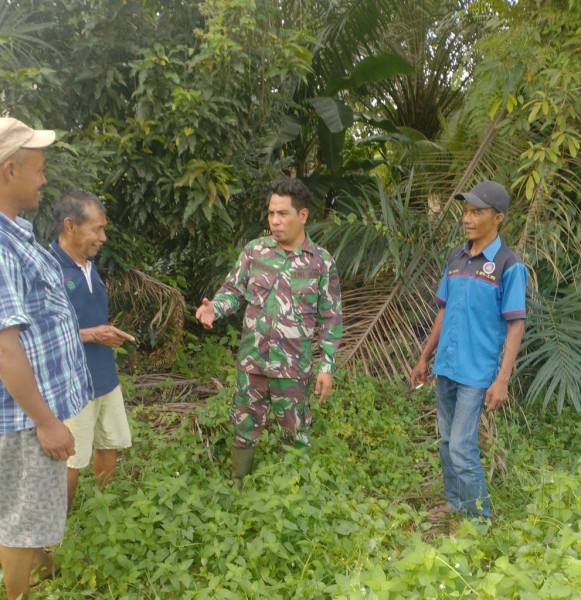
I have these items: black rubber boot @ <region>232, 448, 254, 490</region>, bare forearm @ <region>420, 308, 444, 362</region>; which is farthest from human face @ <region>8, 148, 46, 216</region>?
bare forearm @ <region>420, 308, 444, 362</region>

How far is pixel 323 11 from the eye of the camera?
6.14 m

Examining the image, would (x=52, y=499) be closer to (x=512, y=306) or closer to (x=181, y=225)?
(x=512, y=306)

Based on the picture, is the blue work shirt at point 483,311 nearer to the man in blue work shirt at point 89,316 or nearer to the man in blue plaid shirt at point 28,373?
the man in blue work shirt at point 89,316

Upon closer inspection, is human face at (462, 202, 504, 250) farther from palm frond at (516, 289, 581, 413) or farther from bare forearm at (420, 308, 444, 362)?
palm frond at (516, 289, 581, 413)

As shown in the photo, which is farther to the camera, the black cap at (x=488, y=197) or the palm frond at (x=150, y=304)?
the palm frond at (x=150, y=304)

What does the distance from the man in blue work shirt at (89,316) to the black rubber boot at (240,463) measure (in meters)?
0.69

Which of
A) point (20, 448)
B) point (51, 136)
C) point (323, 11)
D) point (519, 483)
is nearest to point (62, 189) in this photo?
point (51, 136)

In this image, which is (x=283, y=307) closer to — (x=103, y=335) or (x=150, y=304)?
(x=103, y=335)

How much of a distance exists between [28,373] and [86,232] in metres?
1.01

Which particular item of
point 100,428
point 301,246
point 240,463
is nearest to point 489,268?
point 301,246

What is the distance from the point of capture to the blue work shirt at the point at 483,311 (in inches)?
115

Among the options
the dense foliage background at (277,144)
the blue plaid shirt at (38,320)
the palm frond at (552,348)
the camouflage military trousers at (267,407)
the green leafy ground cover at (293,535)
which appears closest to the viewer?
the blue plaid shirt at (38,320)

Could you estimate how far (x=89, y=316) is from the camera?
9.37 feet

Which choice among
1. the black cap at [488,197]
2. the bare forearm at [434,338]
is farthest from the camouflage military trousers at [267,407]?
the black cap at [488,197]
